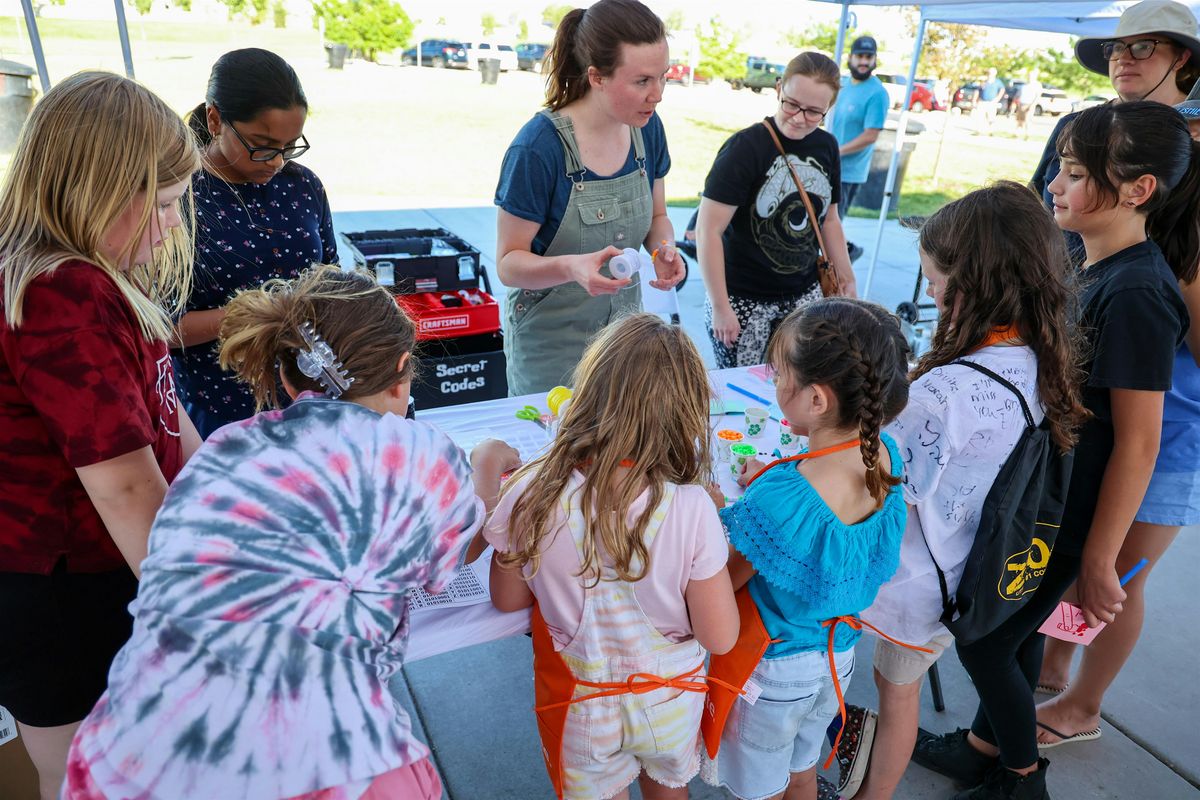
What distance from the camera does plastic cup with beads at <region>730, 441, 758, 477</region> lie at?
194 cm

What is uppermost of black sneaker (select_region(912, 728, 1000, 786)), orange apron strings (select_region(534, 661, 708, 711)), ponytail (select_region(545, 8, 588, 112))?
ponytail (select_region(545, 8, 588, 112))

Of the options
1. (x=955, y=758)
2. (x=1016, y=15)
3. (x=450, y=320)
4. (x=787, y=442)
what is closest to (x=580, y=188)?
(x=787, y=442)

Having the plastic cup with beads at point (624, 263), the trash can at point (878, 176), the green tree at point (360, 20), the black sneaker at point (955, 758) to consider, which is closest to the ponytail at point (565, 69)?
the plastic cup with beads at point (624, 263)

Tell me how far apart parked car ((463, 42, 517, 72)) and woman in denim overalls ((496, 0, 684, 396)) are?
2522 cm

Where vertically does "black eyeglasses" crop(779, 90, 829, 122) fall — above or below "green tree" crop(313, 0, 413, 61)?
below

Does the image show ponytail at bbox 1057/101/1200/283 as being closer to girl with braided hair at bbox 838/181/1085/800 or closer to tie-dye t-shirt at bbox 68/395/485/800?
girl with braided hair at bbox 838/181/1085/800

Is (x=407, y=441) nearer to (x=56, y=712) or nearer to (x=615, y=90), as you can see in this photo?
(x=56, y=712)

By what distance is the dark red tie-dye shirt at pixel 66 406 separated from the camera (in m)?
1.11

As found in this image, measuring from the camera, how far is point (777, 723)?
64.6 inches

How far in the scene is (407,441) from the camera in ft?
3.74

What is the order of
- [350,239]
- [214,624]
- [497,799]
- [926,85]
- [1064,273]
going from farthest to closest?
1. [926,85]
2. [350,239]
3. [497,799]
4. [1064,273]
5. [214,624]

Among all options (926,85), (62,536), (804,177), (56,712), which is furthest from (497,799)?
(926,85)

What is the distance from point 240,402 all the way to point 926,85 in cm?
2417

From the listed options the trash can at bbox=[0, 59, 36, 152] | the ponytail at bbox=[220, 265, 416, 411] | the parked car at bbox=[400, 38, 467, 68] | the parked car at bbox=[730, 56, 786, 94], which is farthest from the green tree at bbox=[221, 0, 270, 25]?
the ponytail at bbox=[220, 265, 416, 411]
